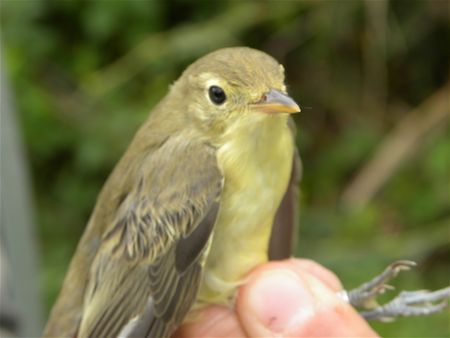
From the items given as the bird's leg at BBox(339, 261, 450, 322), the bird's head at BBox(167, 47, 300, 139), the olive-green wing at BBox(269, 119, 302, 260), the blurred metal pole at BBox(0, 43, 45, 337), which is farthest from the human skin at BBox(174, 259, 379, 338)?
the blurred metal pole at BBox(0, 43, 45, 337)

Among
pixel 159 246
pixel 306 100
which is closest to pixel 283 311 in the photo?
pixel 159 246

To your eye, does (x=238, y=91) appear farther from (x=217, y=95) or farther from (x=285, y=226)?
(x=285, y=226)

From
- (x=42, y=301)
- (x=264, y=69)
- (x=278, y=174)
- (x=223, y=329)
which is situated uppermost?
(x=264, y=69)

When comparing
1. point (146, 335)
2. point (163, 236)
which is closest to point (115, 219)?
point (163, 236)

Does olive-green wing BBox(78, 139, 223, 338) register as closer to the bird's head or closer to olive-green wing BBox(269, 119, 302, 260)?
the bird's head

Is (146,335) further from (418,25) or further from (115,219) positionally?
(418,25)

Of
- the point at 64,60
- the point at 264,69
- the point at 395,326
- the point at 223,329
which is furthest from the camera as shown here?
the point at 64,60
